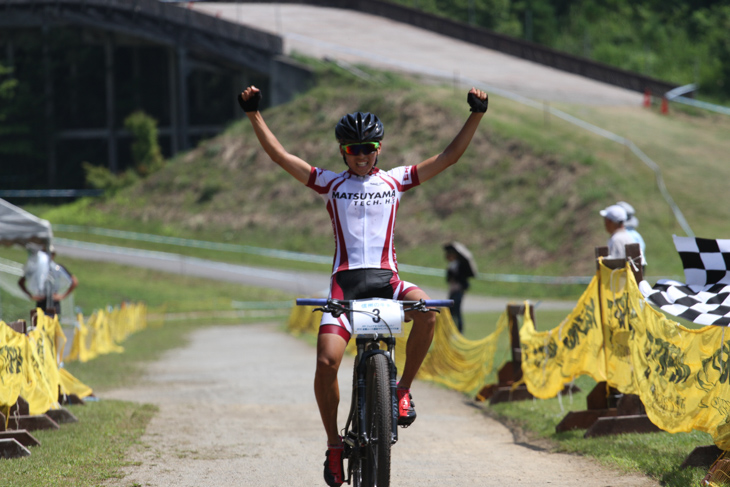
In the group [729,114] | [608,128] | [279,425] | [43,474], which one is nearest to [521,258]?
[608,128]

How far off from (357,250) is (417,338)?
68 cm

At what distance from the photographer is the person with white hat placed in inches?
392

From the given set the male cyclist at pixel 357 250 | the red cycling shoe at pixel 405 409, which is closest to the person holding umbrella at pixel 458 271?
the male cyclist at pixel 357 250

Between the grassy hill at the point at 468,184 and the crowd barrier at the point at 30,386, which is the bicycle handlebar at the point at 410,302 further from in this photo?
the grassy hill at the point at 468,184

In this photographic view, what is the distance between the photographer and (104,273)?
43906 mm

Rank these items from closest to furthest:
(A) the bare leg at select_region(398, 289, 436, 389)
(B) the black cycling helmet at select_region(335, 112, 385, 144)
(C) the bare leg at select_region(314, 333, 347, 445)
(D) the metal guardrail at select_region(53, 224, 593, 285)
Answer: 1. (C) the bare leg at select_region(314, 333, 347, 445)
2. (A) the bare leg at select_region(398, 289, 436, 389)
3. (B) the black cycling helmet at select_region(335, 112, 385, 144)
4. (D) the metal guardrail at select_region(53, 224, 593, 285)

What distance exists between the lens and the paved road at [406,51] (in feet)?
189

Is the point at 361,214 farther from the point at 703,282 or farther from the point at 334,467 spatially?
the point at 703,282

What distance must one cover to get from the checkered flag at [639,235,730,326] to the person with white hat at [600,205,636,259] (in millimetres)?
3337

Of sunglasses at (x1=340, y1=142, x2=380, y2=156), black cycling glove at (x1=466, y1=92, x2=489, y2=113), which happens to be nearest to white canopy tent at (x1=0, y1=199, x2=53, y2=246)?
sunglasses at (x1=340, y1=142, x2=380, y2=156)

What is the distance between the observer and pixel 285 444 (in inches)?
322

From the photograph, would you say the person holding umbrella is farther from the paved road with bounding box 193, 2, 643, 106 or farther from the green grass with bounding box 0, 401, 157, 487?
the paved road with bounding box 193, 2, 643, 106

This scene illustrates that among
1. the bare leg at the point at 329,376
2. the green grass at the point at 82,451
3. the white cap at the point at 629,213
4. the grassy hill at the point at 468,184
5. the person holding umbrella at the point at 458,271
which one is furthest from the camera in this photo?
the grassy hill at the point at 468,184

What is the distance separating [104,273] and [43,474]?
127ft
